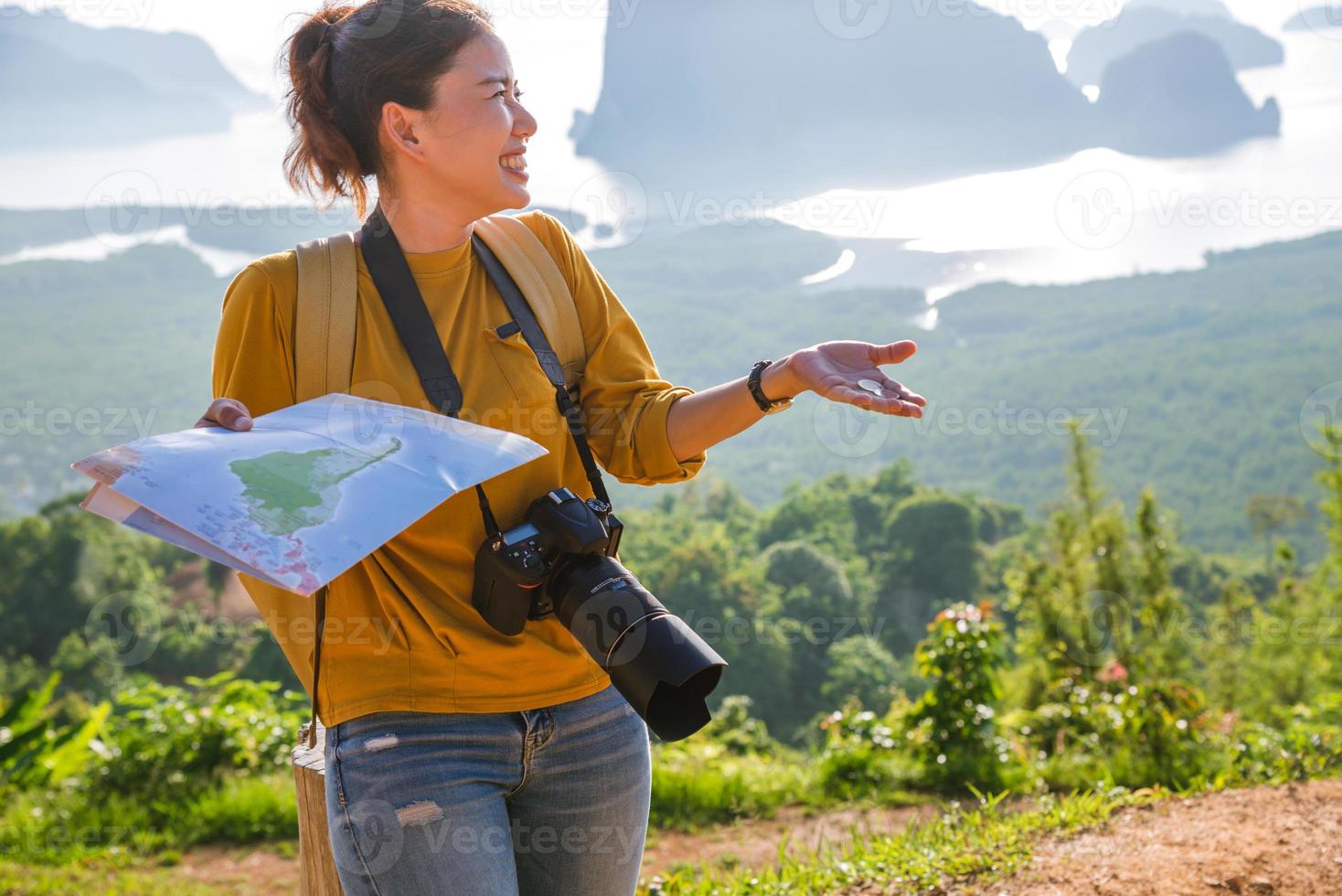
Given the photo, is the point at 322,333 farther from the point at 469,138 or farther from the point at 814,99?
the point at 814,99

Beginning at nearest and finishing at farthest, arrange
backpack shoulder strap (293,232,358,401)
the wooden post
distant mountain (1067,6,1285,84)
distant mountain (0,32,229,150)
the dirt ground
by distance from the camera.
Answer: backpack shoulder strap (293,232,358,401) → the wooden post → the dirt ground → distant mountain (0,32,229,150) → distant mountain (1067,6,1285,84)

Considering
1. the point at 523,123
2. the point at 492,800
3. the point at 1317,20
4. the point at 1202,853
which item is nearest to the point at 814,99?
the point at 1317,20

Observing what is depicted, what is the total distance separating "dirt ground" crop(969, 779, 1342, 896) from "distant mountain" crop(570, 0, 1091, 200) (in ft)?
183

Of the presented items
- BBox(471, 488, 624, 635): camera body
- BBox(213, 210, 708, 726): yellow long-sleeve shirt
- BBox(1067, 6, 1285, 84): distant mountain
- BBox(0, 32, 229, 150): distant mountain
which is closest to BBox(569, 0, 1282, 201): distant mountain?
BBox(1067, 6, 1285, 84): distant mountain

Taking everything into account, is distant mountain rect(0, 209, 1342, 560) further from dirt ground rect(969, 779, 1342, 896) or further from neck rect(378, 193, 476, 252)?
neck rect(378, 193, 476, 252)

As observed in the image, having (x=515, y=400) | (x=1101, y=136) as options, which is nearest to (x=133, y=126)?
(x=1101, y=136)

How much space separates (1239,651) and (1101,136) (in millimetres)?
55282

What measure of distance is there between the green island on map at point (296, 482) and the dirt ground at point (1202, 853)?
2.03m

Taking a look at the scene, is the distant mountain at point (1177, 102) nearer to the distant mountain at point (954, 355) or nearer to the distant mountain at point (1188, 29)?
the distant mountain at point (1188, 29)

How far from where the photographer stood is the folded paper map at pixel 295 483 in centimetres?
124

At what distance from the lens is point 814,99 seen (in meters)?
65.4

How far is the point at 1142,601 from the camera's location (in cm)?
1108

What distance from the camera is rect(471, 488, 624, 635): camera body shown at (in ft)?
4.81

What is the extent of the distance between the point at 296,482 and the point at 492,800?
0.50 metres
